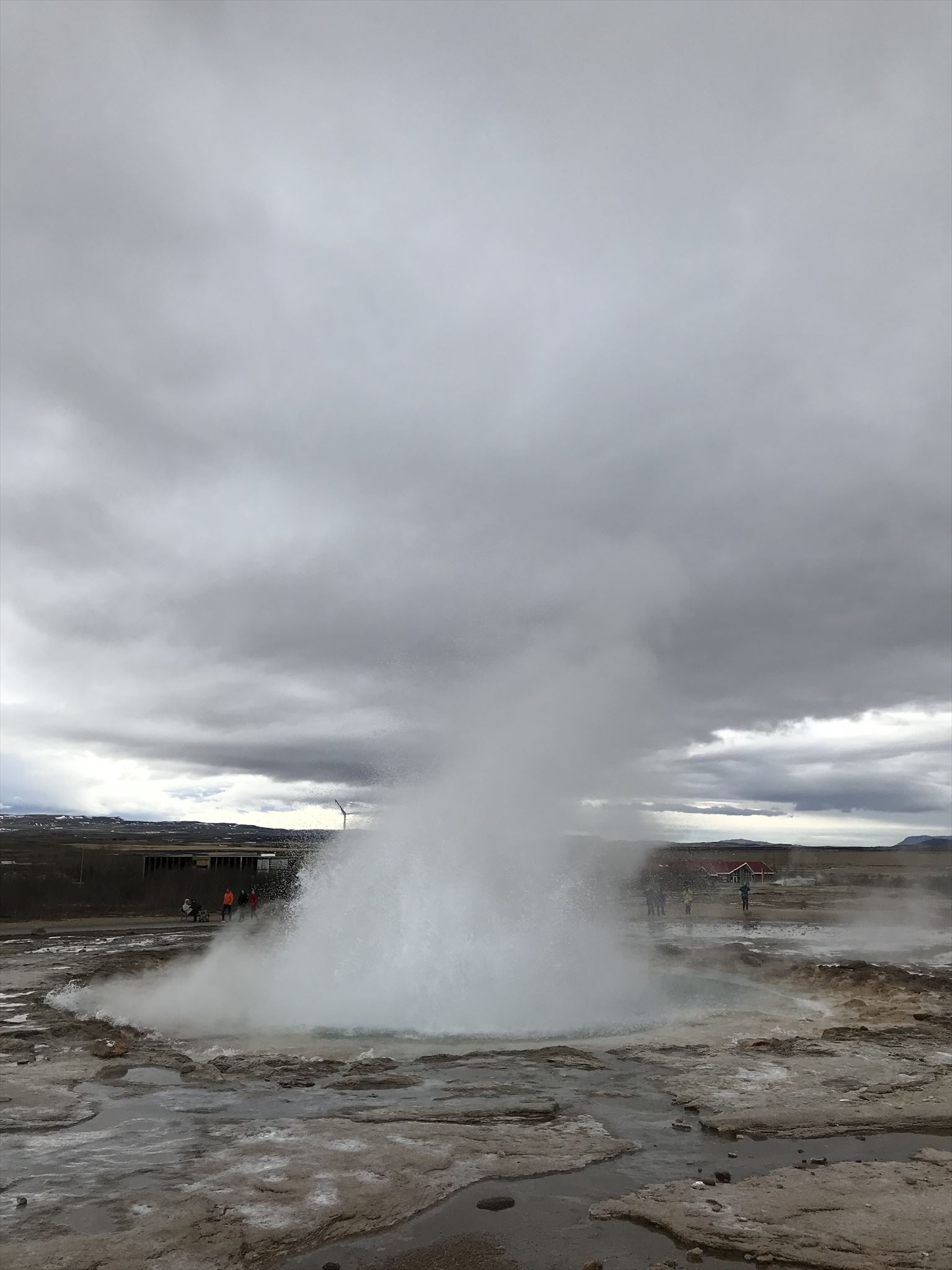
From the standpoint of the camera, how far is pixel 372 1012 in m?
13.8

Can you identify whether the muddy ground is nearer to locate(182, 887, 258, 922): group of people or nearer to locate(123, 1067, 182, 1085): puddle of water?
locate(123, 1067, 182, 1085): puddle of water

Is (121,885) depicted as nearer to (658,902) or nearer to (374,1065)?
(658,902)

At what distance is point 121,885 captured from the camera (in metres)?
37.7

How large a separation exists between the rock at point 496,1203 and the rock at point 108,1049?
6.43 m

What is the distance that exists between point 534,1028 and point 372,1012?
2.51 meters

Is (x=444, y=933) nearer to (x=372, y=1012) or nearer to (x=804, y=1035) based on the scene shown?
(x=372, y=1012)

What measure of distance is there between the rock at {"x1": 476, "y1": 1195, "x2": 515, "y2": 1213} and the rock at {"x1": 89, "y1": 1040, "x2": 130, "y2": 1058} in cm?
643

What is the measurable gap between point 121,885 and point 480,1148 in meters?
34.2

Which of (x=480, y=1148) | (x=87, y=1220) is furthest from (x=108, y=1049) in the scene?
(x=480, y=1148)

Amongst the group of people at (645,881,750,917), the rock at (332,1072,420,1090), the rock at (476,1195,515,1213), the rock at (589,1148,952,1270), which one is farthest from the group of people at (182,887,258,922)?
the rock at (589,1148,952,1270)

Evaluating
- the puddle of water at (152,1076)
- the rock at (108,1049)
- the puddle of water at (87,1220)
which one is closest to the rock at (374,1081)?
the puddle of water at (152,1076)

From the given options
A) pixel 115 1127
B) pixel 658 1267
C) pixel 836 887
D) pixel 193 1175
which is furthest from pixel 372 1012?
pixel 836 887

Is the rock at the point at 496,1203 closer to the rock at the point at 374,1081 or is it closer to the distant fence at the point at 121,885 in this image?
the rock at the point at 374,1081

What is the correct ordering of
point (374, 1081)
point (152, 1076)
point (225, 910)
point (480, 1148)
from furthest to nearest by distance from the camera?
1. point (225, 910)
2. point (152, 1076)
3. point (374, 1081)
4. point (480, 1148)
